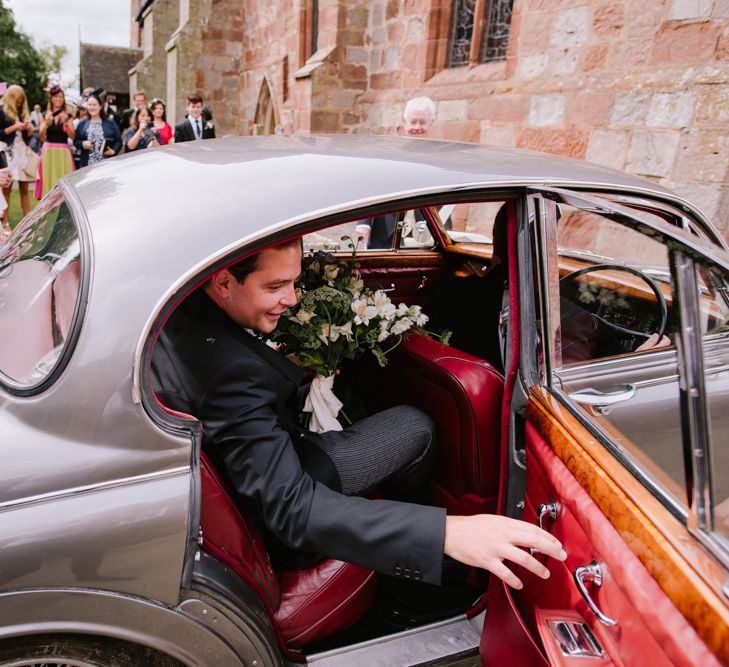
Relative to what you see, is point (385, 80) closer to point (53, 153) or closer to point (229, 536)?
point (53, 153)

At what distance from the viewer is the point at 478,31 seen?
24.4ft

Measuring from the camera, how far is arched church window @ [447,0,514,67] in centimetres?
726

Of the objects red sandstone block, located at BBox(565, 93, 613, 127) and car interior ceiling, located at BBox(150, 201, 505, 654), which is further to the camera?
red sandstone block, located at BBox(565, 93, 613, 127)

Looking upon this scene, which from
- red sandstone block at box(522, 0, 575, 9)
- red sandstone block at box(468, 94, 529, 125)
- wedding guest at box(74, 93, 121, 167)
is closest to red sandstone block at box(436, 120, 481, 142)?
red sandstone block at box(468, 94, 529, 125)

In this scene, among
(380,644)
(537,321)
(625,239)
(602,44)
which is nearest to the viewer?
(537,321)

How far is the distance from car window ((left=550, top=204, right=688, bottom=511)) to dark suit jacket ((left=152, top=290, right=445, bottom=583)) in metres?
0.54

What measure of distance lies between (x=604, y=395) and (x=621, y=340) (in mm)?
576

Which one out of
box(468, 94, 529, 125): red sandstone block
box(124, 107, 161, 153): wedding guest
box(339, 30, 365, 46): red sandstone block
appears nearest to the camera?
box(468, 94, 529, 125): red sandstone block

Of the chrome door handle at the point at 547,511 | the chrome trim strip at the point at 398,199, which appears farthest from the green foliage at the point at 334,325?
the chrome door handle at the point at 547,511

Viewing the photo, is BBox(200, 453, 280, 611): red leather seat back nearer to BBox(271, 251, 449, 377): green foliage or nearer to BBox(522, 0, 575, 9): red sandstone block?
BBox(271, 251, 449, 377): green foliage

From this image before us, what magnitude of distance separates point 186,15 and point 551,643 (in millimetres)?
17416

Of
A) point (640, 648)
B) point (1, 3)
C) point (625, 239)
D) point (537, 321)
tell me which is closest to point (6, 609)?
point (640, 648)

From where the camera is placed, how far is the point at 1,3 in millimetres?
37781

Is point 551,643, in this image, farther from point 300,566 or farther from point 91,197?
point 91,197
